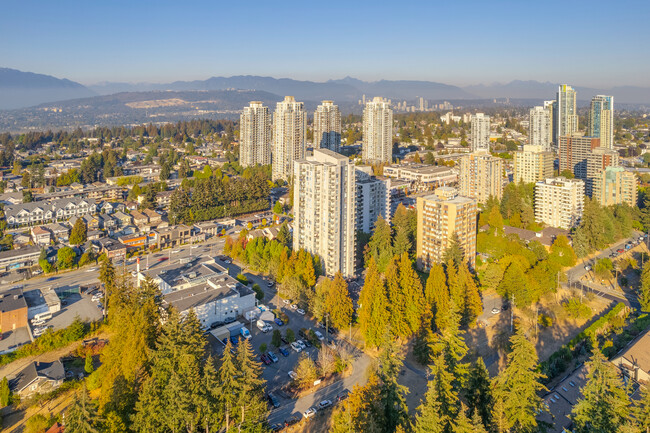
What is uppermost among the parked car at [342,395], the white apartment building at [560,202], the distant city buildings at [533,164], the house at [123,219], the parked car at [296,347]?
the distant city buildings at [533,164]

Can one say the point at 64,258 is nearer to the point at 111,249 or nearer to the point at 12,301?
the point at 111,249

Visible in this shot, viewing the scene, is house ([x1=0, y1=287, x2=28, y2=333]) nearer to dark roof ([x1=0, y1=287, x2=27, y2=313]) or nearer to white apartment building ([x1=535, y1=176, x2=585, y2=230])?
dark roof ([x1=0, y1=287, x2=27, y2=313])

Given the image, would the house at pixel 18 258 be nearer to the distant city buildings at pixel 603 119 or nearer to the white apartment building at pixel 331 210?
the white apartment building at pixel 331 210

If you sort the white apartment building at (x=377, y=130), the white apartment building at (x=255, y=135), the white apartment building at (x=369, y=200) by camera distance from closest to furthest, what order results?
the white apartment building at (x=369, y=200) < the white apartment building at (x=377, y=130) < the white apartment building at (x=255, y=135)

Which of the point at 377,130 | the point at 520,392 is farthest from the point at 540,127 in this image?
the point at 520,392

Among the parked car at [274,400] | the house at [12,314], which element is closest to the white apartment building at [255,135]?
the house at [12,314]

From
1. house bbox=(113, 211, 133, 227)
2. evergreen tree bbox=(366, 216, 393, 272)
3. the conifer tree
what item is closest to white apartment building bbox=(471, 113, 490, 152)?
evergreen tree bbox=(366, 216, 393, 272)

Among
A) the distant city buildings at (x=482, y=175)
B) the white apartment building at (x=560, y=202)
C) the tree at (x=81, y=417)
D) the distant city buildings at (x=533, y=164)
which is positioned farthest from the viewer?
the distant city buildings at (x=533, y=164)
